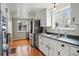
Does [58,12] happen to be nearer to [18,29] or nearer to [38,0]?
[18,29]

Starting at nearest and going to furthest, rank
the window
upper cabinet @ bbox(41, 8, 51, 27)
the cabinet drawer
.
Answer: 1. the cabinet drawer
2. the window
3. upper cabinet @ bbox(41, 8, 51, 27)

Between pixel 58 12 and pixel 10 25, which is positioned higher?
pixel 58 12

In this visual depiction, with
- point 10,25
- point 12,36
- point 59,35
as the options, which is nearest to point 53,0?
point 10,25

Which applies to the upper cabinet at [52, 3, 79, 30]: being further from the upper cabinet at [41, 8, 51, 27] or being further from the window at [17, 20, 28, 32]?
the window at [17, 20, 28, 32]

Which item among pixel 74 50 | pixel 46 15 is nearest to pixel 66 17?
pixel 74 50

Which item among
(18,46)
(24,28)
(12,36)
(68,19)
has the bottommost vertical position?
(18,46)

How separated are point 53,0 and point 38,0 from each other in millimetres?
135

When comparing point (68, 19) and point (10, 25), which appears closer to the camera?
point (10, 25)

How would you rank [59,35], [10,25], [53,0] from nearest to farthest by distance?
[53,0] → [10,25] → [59,35]

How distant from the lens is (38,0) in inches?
45.5

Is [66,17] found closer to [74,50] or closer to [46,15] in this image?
[74,50]

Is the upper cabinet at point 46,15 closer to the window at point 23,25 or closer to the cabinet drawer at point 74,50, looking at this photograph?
the window at point 23,25

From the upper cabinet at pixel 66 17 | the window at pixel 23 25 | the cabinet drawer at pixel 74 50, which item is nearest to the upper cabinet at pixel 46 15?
the upper cabinet at pixel 66 17

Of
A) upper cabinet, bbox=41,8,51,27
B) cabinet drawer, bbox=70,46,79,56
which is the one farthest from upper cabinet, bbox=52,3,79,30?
cabinet drawer, bbox=70,46,79,56
